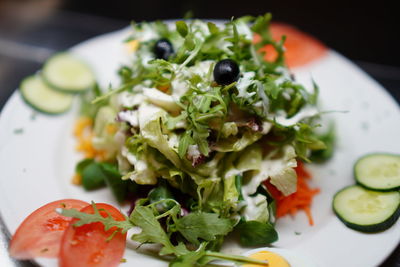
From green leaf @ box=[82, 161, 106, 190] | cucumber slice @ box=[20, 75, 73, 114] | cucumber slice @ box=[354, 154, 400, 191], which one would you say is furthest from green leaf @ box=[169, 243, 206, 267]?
cucumber slice @ box=[20, 75, 73, 114]

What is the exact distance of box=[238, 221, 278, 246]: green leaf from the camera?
8.25ft

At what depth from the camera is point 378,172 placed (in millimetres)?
2795

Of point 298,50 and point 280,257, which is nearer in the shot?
point 280,257

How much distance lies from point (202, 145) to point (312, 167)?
1.07 meters

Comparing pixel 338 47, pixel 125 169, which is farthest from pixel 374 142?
pixel 338 47

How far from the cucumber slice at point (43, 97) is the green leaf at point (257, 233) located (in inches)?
65.6

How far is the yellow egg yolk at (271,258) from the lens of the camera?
7.64 ft

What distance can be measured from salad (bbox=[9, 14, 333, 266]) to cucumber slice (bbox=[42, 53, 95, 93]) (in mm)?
682

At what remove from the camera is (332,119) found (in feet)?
11.1

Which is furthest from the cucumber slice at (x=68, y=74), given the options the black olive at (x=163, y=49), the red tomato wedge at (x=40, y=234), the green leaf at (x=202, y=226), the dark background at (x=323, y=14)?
the dark background at (x=323, y=14)

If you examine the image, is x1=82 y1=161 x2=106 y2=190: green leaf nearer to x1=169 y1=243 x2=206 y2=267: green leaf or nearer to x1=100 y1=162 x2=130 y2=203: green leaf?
x1=100 y1=162 x2=130 y2=203: green leaf

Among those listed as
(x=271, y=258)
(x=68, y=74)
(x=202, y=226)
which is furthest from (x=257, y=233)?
(x=68, y=74)

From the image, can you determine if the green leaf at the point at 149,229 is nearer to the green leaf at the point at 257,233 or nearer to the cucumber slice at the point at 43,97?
the green leaf at the point at 257,233

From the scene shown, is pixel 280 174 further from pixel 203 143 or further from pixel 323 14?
pixel 323 14
